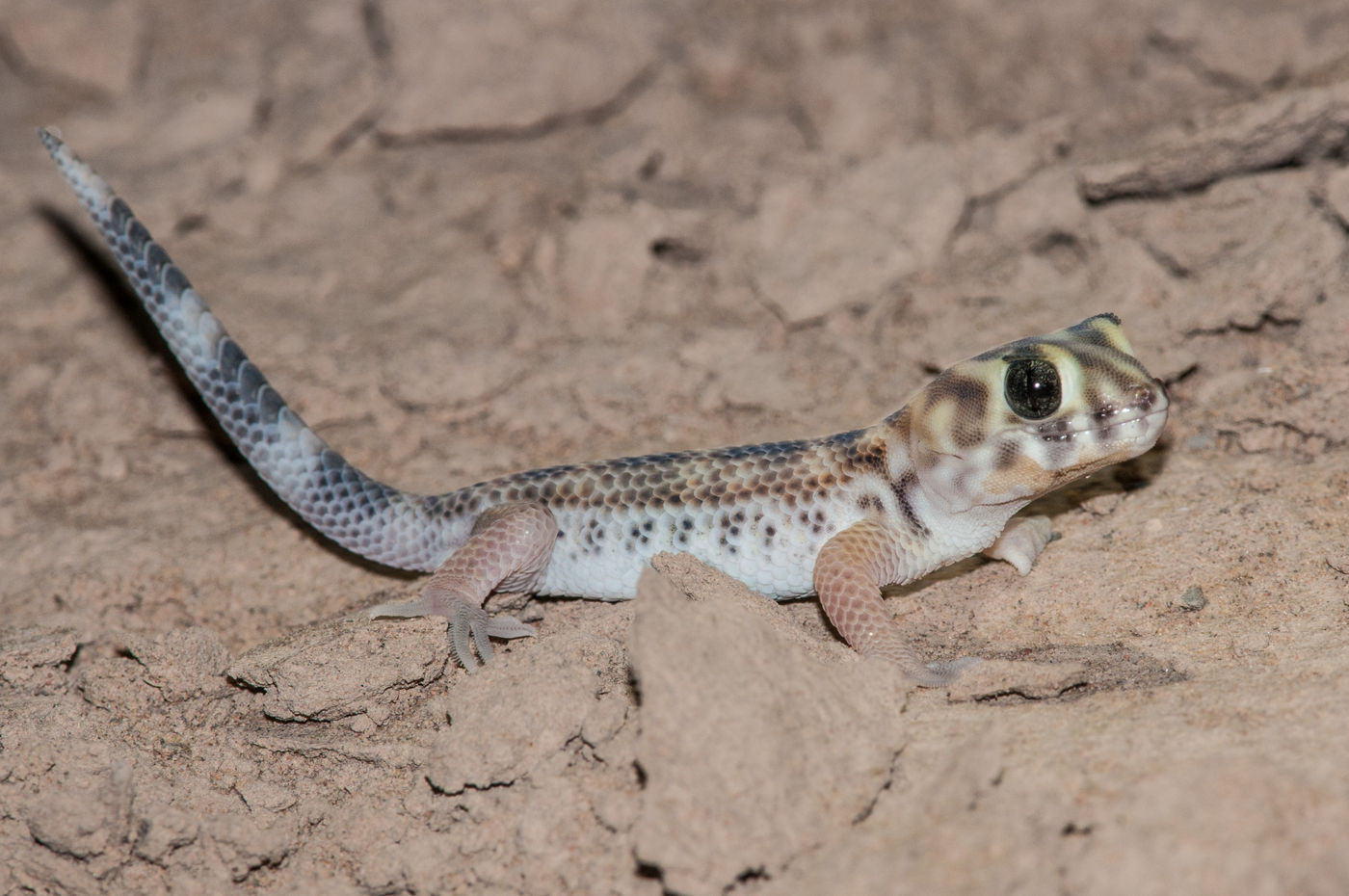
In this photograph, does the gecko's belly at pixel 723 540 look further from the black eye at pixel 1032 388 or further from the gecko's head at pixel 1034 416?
the black eye at pixel 1032 388

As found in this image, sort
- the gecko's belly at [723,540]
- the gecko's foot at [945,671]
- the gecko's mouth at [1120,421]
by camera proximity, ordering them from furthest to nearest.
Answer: the gecko's belly at [723,540], the gecko's mouth at [1120,421], the gecko's foot at [945,671]

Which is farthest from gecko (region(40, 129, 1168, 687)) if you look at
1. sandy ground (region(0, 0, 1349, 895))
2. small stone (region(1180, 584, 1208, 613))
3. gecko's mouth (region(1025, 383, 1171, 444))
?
small stone (region(1180, 584, 1208, 613))

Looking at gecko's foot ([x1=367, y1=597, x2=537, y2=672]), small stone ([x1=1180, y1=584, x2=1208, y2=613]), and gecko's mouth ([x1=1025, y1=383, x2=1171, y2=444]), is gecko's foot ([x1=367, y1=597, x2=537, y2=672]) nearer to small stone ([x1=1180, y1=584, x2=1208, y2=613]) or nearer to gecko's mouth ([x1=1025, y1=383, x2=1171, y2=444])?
gecko's mouth ([x1=1025, y1=383, x2=1171, y2=444])

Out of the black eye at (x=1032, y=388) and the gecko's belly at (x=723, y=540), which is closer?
the black eye at (x=1032, y=388)

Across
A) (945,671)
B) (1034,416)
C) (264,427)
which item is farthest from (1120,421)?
(264,427)

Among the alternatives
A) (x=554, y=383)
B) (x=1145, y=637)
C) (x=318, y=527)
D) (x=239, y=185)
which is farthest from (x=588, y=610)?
(x=239, y=185)

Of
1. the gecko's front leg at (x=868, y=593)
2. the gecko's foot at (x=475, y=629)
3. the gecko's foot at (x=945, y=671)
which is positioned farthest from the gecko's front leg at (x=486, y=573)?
the gecko's foot at (x=945, y=671)

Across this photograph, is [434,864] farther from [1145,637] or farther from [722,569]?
[1145,637]

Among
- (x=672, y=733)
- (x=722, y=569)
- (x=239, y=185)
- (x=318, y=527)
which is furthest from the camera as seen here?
(x=239, y=185)
